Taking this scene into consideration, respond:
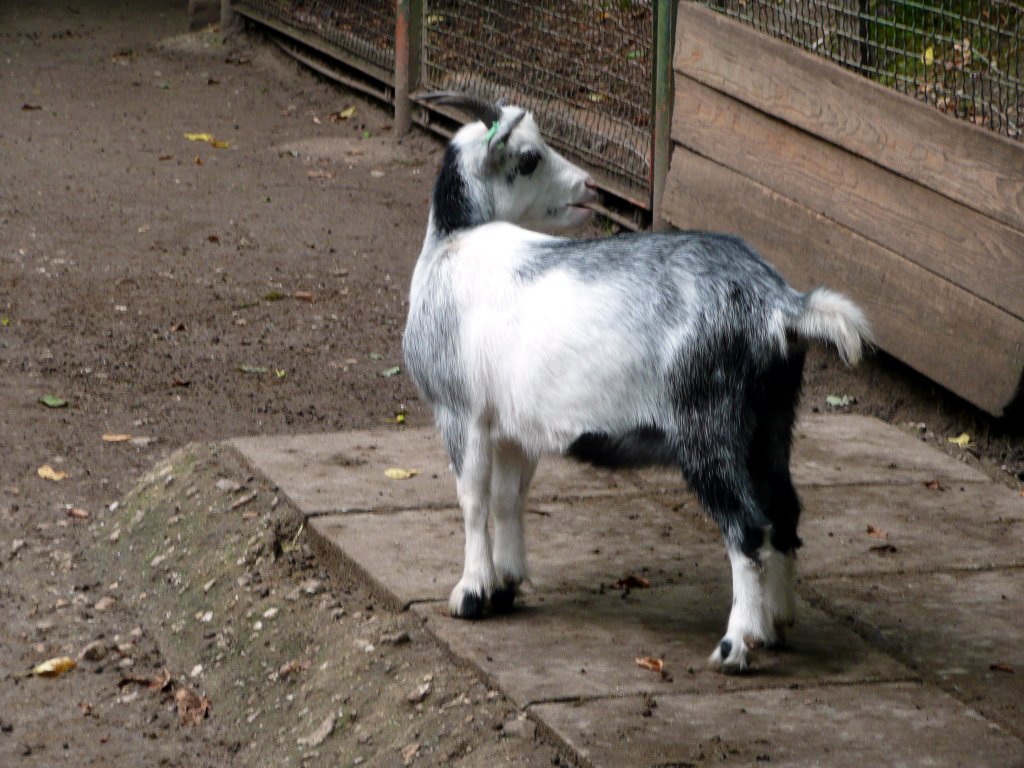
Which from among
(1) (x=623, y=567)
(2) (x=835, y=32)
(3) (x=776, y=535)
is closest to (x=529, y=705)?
(3) (x=776, y=535)

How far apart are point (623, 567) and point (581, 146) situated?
4.27m

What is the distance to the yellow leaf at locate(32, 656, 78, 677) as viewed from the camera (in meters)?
4.34

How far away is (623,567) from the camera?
4426 millimetres

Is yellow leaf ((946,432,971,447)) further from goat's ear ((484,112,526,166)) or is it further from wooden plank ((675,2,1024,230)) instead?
goat's ear ((484,112,526,166))

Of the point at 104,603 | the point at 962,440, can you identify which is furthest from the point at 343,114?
the point at 104,603

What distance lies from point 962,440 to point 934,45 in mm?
1449

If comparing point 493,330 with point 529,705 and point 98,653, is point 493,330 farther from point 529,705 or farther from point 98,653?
point 98,653

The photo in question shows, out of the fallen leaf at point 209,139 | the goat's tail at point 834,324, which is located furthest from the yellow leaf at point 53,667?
the fallen leaf at point 209,139

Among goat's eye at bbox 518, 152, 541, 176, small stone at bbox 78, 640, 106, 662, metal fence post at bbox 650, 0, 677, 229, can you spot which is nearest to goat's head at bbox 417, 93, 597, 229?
goat's eye at bbox 518, 152, 541, 176

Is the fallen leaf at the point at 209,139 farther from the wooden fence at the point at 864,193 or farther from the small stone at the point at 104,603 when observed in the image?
the small stone at the point at 104,603

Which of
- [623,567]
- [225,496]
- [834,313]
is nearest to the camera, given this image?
[834,313]

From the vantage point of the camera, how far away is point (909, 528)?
188 inches

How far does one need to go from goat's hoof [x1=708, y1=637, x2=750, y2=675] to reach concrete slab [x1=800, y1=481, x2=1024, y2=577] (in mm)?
824

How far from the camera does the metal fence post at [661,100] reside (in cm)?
736
